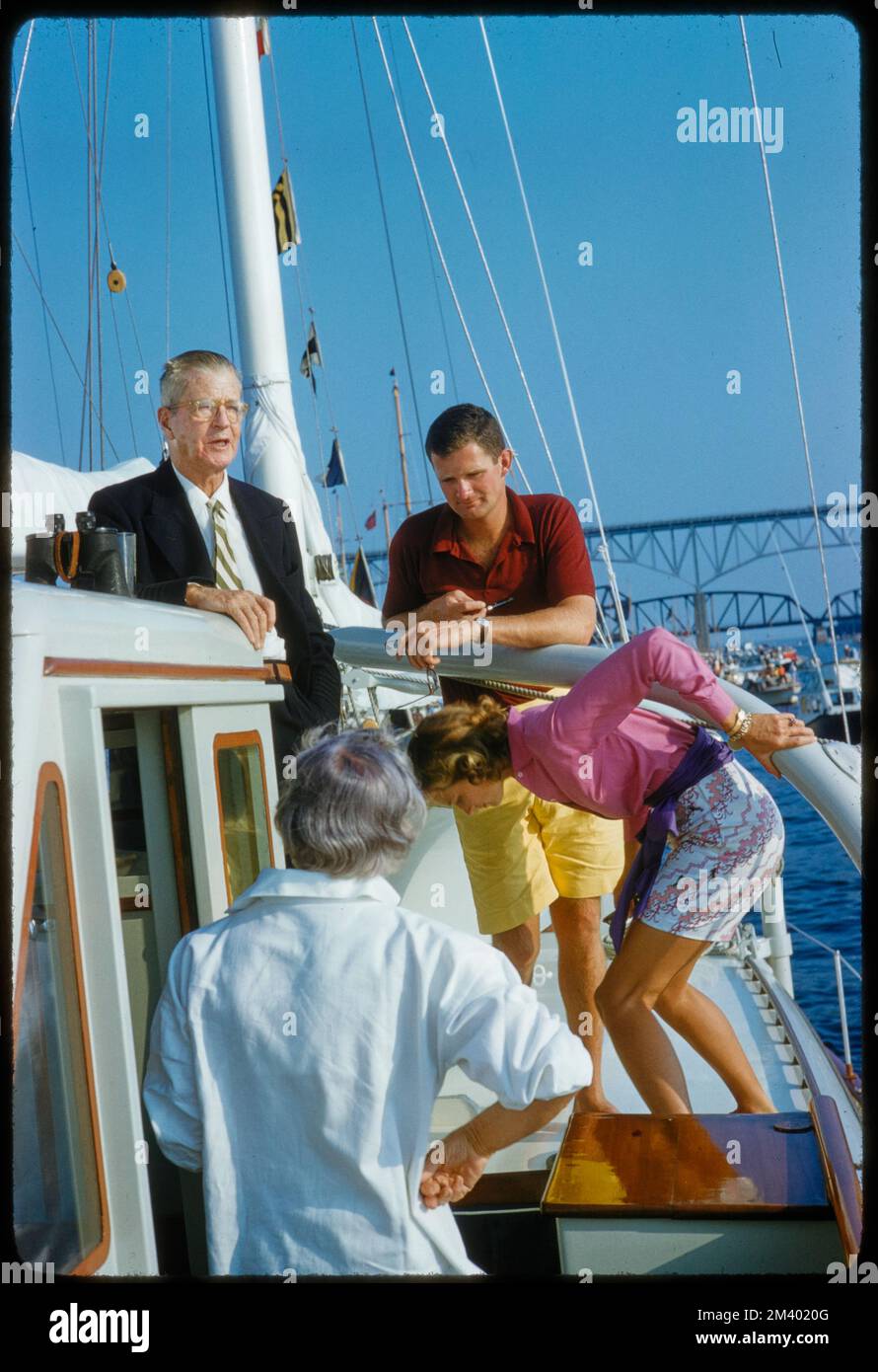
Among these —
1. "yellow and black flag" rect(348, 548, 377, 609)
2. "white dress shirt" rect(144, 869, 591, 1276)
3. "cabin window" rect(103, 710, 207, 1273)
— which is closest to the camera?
"white dress shirt" rect(144, 869, 591, 1276)

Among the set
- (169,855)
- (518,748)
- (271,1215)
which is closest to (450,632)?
(518,748)

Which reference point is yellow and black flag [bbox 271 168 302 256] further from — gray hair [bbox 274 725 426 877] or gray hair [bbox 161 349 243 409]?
gray hair [bbox 274 725 426 877]

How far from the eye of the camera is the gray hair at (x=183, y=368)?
10.8 ft

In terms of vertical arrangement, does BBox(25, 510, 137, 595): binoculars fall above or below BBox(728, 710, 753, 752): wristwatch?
above

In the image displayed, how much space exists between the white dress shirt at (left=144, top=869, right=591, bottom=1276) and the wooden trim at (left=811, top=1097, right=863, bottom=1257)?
816 millimetres

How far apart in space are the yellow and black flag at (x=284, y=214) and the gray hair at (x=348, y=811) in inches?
211

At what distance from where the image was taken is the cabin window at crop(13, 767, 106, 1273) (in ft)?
6.91

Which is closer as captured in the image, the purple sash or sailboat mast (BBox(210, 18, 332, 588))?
the purple sash

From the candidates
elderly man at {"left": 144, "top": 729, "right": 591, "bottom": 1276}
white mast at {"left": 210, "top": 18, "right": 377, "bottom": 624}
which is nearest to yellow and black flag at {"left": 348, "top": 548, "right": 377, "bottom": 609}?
white mast at {"left": 210, "top": 18, "right": 377, "bottom": 624}

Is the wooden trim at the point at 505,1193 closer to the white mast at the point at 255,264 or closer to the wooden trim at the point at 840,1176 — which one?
the wooden trim at the point at 840,1176

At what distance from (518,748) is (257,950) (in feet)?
3.88

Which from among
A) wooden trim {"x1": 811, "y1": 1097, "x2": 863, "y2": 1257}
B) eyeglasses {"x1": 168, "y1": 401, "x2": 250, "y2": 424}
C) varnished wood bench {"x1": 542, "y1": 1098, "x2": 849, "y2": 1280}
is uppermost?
eyeglasses {"x1": 168, "y1": 401, "x2": 250, "y2": 424}

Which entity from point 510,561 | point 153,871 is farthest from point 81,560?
point 510,561

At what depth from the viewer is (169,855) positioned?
2.84m
